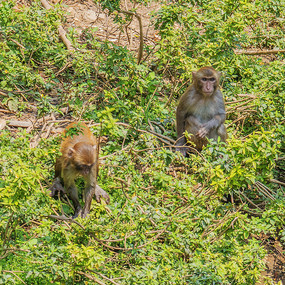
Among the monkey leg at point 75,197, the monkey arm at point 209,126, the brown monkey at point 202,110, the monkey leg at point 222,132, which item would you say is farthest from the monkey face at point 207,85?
the monkey leg at point 75,197

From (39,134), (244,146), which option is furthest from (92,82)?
(244,146)

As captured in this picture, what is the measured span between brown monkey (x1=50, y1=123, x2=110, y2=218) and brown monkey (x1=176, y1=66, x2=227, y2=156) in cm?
231

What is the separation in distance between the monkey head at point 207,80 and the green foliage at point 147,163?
0.62m

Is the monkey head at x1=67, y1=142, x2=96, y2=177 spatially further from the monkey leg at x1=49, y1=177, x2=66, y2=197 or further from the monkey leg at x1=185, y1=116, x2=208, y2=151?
the monkey leg at x1=185, y1=116, x2=208, y2=151

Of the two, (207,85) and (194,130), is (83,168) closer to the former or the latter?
(194,130)

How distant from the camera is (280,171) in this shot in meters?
11.0

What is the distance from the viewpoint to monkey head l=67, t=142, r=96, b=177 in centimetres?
840

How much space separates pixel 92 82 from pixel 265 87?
140 inches

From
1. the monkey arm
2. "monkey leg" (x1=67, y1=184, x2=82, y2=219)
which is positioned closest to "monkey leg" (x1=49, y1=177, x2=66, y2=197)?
"monkey leg" (x1=67, y1=184, x2=82, y2=219)

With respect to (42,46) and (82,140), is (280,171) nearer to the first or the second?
(82,140)

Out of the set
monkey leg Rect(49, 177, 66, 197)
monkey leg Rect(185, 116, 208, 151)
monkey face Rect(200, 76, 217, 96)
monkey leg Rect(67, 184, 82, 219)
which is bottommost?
monkey leg Rect(67, 184, 82, 219)

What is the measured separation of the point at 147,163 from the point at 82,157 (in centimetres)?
118

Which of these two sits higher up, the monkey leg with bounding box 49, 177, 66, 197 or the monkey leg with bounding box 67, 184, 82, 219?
the monkey leg with bounding box 49, 177, 66, 197

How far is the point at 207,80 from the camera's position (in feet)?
34.6
